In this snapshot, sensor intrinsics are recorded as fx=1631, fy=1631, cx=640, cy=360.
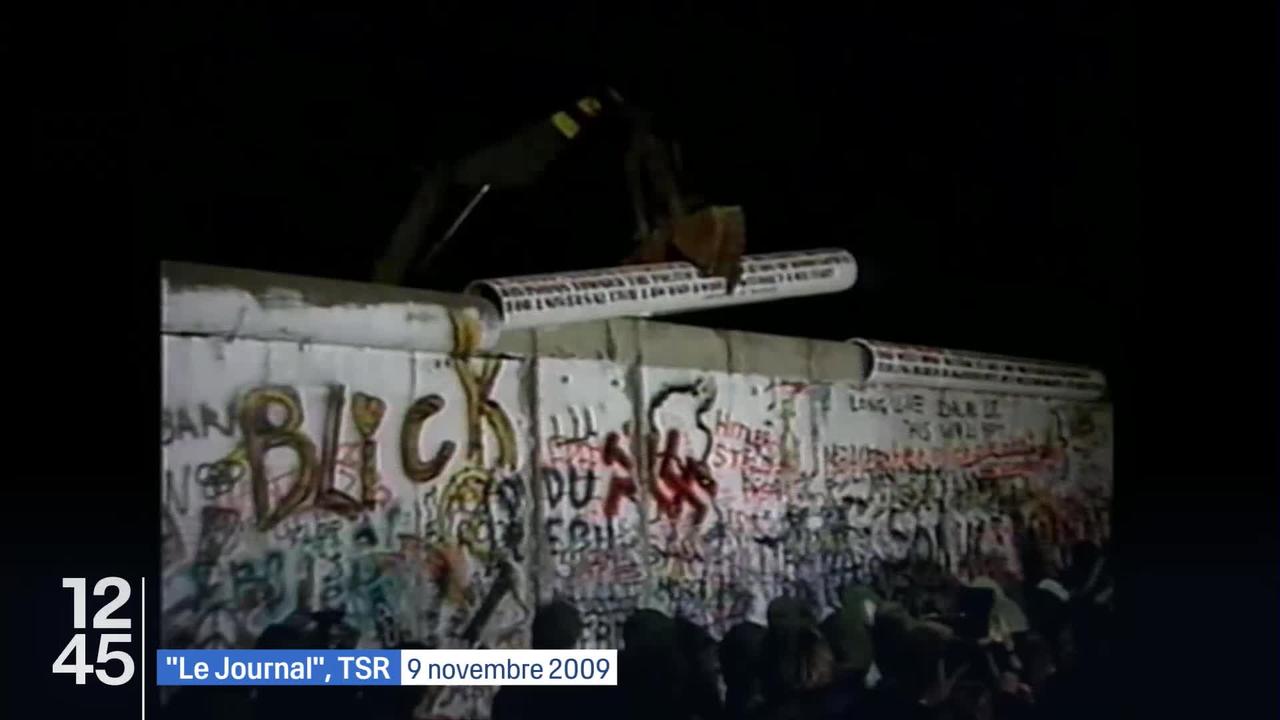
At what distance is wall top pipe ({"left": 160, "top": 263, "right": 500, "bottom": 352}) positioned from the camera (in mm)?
1980

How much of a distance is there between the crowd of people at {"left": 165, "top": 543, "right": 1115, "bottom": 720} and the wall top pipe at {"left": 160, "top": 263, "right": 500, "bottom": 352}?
Result: 0.41 meters

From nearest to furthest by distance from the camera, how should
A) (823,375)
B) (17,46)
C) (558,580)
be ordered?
1. (17,46)
2. (558,580)
3. (823,375)

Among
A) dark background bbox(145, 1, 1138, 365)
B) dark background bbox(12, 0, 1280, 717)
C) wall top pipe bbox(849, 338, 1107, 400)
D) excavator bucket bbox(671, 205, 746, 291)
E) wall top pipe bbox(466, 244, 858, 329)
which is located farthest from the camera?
wall top pipe bbox(849, 338, 1107, 400)

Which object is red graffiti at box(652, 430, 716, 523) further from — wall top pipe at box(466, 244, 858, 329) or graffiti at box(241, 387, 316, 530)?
graffiti at box(241, 387, 316, 530)

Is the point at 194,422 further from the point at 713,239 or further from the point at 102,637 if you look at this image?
the point at 713,239

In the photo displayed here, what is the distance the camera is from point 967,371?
8.02ft

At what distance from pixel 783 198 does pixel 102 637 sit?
42.7 inches

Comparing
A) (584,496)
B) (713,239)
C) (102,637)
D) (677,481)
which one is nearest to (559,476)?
(584,496)

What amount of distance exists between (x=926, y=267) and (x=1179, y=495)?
48 cm

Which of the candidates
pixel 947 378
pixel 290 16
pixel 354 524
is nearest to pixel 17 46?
pixel 290 16

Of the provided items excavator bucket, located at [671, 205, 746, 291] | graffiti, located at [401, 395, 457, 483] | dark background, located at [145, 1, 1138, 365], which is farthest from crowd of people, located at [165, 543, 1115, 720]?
excavator bucket, located at [671, 205, 746, 291]

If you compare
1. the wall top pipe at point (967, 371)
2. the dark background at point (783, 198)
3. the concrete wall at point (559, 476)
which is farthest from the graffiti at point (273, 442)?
the wall top pipe at point (967, 371)

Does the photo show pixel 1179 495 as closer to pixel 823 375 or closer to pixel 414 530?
pixel 823 375

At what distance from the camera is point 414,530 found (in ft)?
7.06
